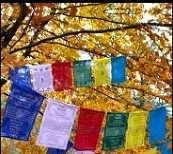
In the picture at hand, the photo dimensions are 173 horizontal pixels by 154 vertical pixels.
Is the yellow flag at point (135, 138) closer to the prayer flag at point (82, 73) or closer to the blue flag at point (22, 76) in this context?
the prayer flag at point (82, 73)

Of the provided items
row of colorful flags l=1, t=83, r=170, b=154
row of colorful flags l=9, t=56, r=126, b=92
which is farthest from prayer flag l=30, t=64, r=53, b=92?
row of colorful flags l=1, t=83, r=170, b=154

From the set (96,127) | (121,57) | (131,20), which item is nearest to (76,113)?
(96,127)

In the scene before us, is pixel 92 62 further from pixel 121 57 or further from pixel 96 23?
pixel 96 23

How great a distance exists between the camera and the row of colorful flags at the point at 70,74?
23.6 ft

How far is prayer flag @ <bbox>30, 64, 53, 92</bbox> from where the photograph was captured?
722cm

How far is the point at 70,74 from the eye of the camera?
7453 millimetres

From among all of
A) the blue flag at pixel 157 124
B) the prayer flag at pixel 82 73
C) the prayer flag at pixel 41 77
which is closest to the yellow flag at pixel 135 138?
the blue flag at pixel 157 124

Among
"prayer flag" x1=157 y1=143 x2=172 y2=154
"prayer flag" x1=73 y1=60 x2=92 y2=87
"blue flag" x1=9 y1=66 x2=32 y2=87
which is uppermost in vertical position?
"prayer flag" x1=73 y1=60 x2=92 y2=87

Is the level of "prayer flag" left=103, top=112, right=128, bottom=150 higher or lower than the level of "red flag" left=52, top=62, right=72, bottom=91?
lower

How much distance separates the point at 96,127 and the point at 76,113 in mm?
500

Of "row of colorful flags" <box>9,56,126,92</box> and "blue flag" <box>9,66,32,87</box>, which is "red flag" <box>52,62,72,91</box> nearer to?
"row of colorful flags" <box>9,56,126,92</box>

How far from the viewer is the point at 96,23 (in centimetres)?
840

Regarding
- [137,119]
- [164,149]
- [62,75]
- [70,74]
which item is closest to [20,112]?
[62,75]

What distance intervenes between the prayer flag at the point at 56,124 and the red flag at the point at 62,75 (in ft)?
1.11
